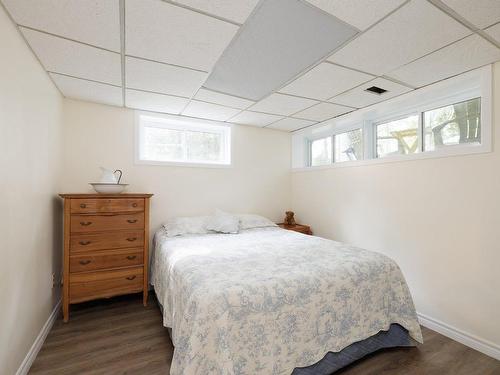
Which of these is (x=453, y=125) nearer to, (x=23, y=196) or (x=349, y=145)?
(x=349, y=145)

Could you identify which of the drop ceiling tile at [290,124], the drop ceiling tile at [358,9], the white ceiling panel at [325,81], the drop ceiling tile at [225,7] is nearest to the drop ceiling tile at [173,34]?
the drop ceiling tile at [225,7]

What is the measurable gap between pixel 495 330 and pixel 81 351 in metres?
3.13

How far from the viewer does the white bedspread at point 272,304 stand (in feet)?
4.29

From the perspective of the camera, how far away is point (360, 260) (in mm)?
1909

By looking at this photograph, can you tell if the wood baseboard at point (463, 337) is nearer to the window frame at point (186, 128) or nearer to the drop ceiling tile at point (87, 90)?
the window frame at point (186, 128)

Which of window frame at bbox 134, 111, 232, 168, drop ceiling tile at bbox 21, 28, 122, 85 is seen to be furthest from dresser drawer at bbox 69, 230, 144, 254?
drop ceiling tile at bbox 21, 28, 122, 85

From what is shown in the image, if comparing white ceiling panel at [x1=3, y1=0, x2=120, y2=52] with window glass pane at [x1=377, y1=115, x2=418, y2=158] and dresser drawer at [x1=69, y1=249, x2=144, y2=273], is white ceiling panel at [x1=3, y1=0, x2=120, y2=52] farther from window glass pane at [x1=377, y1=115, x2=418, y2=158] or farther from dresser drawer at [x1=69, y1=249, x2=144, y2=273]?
window glass pane at [x1=377, y1=115, x2=418, y2=158]

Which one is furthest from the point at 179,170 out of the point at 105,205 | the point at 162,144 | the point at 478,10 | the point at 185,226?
the point at 478,10

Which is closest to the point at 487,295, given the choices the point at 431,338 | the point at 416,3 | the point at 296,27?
the point at 431,338

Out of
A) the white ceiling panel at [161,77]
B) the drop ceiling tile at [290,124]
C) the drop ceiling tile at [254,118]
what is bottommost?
the drop ceiling tile at [290,124]

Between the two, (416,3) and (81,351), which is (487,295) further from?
(81,351)

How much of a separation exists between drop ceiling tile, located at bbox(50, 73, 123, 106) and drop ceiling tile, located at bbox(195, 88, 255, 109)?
0.81 metres

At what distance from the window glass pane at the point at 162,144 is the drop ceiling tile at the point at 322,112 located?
163cm

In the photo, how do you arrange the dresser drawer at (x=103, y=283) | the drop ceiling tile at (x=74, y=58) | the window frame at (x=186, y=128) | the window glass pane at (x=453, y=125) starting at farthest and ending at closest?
the window frame at (x=186, y=128) < the dresser drawer at (x=103, y=283) < the window glass pane at (x=453, y=125) < the drop ceiling tile at (x=74, y=58)
